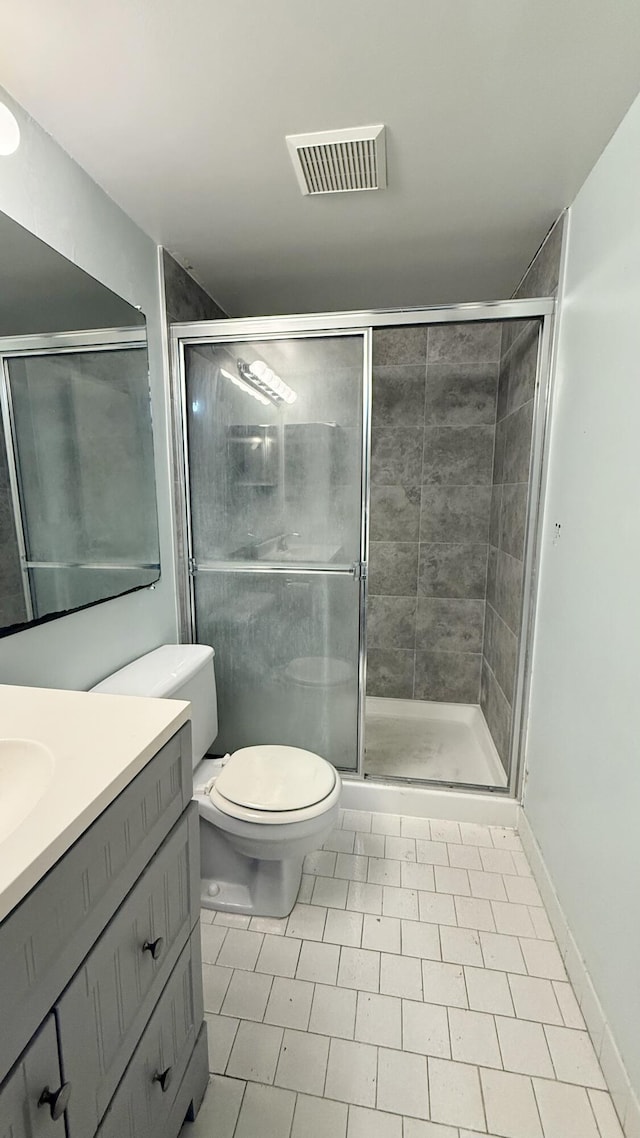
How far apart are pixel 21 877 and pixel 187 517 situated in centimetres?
159

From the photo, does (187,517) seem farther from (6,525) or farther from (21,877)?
(21,877)

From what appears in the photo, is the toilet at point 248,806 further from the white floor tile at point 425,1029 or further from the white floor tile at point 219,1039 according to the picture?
the white floor tile at point 425,1029

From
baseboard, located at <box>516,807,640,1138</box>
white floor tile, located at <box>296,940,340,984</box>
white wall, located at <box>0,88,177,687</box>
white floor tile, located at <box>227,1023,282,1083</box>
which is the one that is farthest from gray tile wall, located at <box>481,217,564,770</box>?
white wall, located at <box>0,88,177,687</box>

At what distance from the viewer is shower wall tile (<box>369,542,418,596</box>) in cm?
280

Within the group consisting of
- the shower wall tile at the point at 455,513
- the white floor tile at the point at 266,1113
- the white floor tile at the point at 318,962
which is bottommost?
the white floor tile at the point at 318,962

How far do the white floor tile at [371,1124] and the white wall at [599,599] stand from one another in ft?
1.68

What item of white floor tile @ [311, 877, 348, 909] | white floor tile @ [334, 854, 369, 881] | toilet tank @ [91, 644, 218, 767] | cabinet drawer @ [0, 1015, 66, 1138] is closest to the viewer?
cabinet drawer @ [0, 1015, 66, 1138]

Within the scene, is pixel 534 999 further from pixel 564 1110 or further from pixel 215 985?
pixel 215 985

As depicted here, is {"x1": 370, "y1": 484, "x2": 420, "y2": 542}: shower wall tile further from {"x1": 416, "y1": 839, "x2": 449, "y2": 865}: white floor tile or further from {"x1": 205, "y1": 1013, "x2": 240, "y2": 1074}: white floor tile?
{"x1": 205, "y1": 1013, "x2": 240, "y2": 1074}: white floor tile

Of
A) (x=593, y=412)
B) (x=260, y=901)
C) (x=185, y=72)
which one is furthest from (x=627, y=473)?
(x=260, y=901)

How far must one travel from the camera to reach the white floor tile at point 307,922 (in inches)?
58.0

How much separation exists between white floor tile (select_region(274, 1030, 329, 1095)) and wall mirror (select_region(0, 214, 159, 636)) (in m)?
1.21

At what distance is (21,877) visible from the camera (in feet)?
1.74

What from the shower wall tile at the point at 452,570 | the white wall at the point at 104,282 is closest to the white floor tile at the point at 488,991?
the white wall at the point at 104,282
